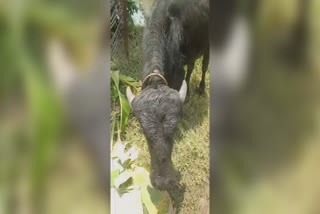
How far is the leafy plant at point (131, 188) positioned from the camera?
1.52m

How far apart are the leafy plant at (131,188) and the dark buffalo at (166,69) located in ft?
0.12

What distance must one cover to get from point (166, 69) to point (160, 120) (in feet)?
0.60

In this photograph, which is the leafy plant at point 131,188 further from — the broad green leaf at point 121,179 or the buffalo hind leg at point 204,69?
the buffalo hind leg at point 204,69

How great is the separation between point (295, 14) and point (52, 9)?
A: 0.87 metres

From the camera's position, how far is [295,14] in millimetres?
1602

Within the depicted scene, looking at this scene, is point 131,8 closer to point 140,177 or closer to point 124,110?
point 124,110

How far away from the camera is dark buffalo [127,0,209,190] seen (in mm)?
1515

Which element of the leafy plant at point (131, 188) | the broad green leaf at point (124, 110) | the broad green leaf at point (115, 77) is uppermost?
the broad green leaf at point (115, 77)

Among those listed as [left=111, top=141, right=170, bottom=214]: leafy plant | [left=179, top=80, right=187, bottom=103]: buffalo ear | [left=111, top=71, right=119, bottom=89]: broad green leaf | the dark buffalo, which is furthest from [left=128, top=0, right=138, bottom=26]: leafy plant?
[left=111, top=141, right=170, bottom=214]: leafy plant

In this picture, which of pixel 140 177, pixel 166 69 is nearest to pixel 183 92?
pixel 166 69

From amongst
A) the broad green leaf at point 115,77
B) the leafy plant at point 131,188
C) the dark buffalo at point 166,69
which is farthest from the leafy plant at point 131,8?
the leafy plant at point 131,188

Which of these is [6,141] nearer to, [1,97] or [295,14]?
[1,97]

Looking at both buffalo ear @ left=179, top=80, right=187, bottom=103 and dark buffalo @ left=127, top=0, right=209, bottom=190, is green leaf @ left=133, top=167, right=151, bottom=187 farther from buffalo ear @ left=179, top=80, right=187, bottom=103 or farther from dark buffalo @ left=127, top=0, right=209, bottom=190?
buffalo ear @ left=179, top=80, right=187, bottom=103

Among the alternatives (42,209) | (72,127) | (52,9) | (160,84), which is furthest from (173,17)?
(42,209)
